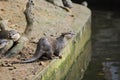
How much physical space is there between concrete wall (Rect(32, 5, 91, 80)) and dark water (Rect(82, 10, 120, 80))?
0.96 feet

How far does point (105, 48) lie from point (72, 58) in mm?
3329

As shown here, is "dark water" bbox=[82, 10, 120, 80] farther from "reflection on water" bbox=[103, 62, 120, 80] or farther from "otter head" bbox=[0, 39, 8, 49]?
"otter head" bbox=[0, 39, 8, 49]

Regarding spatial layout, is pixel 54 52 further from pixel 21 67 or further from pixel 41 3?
pixel 41 3

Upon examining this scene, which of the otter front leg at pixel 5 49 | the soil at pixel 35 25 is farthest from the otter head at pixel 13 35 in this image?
Result: the soil at pixel 35 25

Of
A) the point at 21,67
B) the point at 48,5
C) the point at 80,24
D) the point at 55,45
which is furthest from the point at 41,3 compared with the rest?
the point at 21,67

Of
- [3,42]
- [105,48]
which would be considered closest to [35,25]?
[3,42]

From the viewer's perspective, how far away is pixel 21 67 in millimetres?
10477

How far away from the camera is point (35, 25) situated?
46.8 feet

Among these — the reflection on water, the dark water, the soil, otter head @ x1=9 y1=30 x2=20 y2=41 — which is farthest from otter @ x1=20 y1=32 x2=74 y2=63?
the reflection on water

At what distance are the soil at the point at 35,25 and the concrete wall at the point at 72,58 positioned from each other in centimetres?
18

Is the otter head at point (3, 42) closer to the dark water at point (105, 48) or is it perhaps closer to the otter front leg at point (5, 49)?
the otter front leg at point (5, 49)

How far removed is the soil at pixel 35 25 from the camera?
399 inches

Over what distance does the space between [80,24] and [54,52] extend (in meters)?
4.41

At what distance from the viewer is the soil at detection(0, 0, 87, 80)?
10125 mm
